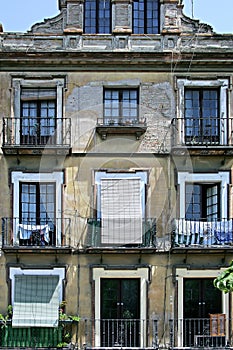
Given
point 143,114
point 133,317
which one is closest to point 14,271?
point 133,317

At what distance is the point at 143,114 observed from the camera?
2722 centimetres

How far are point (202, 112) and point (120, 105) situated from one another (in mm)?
2810

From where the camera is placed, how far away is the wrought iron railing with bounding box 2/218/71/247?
26500mm

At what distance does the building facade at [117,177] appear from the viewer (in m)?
26.4

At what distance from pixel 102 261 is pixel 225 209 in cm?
446

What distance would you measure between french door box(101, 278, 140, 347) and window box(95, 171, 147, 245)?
4.81 ft

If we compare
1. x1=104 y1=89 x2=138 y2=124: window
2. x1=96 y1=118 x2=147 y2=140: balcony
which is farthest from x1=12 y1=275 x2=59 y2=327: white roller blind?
x1=104 y1=89 x2=138 y2=124: window

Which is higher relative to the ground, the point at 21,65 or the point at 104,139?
the point at 21,65

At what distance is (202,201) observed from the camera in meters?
27.4

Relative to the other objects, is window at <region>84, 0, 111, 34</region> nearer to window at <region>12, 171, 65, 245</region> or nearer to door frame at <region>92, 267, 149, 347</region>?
window at <region>12, 171, 65, 245</region>

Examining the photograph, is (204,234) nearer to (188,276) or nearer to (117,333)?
(188,276)

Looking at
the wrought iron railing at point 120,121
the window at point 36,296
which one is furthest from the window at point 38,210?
the wrought iron railing at point 120,121

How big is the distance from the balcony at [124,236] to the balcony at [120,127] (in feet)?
9.60

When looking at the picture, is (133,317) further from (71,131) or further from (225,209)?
(71,131)
